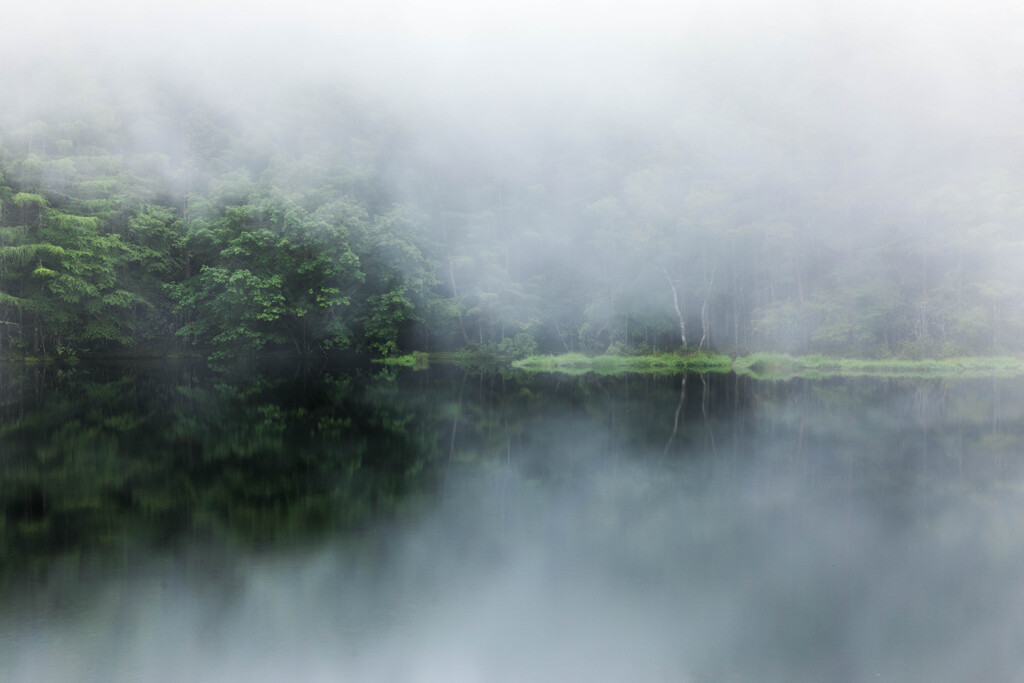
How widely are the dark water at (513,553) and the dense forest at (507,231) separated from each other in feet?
68.5

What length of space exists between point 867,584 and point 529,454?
5568 mm

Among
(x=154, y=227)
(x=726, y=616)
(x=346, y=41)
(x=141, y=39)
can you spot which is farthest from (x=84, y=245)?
(x=726, y=616)

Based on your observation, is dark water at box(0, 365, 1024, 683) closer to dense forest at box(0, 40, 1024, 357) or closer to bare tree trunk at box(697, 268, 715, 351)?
bare tree trunk at box(697, 268, 715, 351)

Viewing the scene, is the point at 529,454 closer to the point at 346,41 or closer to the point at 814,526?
the point at 814,526

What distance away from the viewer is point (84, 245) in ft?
110

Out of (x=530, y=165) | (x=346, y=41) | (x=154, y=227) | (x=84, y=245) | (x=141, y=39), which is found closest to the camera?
(x=84, y=245)

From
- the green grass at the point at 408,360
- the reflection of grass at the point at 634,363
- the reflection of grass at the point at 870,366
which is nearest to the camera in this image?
the reflection of grass at the point at 870,366

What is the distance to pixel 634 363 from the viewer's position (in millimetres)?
30156

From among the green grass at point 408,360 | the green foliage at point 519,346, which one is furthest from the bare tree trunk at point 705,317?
the green grass at point 408,360

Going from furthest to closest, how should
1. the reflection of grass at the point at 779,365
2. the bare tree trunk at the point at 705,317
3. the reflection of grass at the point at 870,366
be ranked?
the bare tree trunk at the point at 705,317 → the reflection of grass at the point at 779,365 → the reflection of grass at the point at 870,366

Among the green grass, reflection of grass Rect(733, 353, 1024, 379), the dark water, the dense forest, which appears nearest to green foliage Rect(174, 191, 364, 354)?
the dense forest

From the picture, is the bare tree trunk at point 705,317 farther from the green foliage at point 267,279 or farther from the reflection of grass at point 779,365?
the green foliage at point 267,279

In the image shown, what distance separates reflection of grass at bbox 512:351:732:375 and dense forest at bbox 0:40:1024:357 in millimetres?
2349

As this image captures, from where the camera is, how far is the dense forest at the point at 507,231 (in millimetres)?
31219
